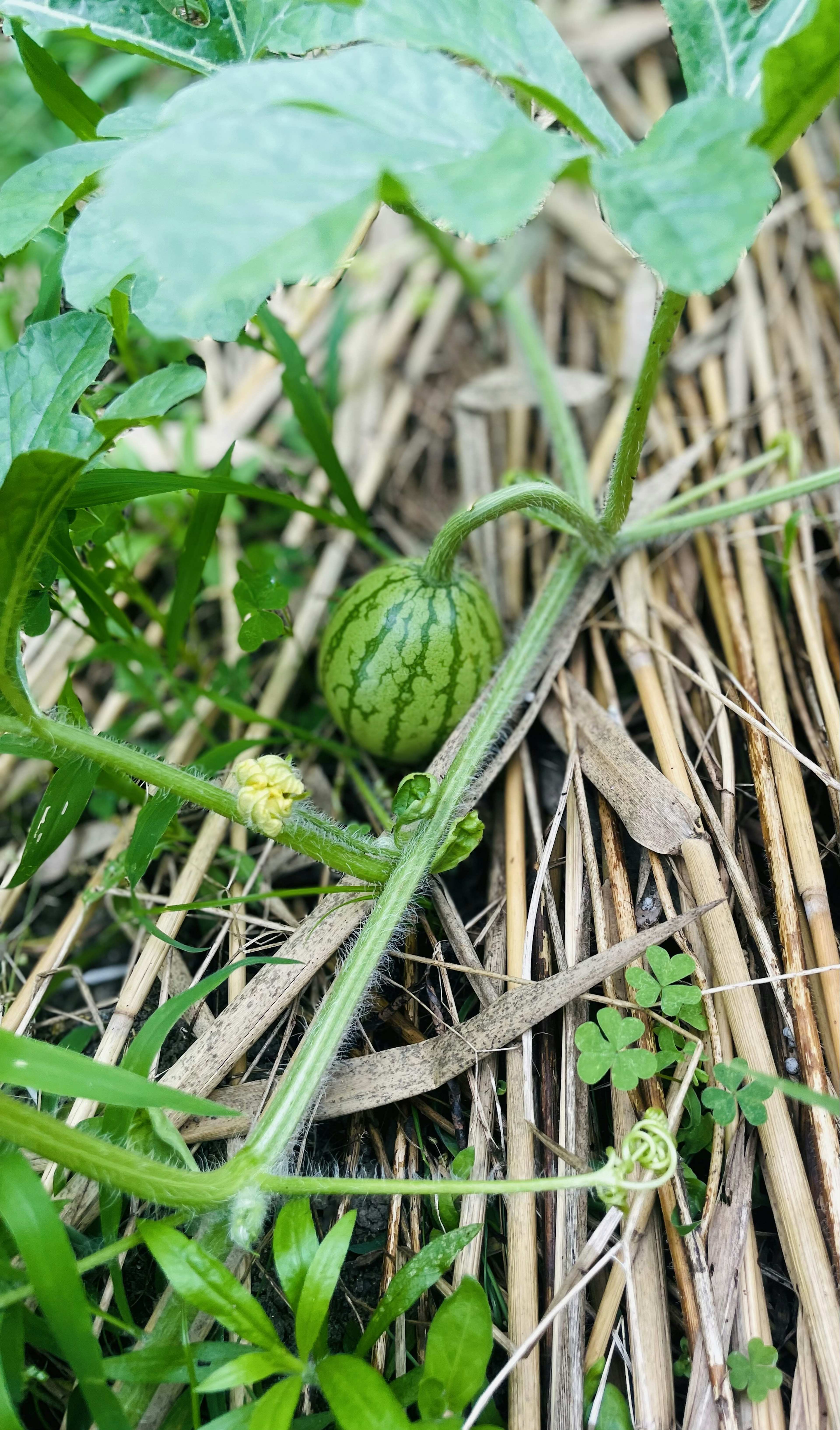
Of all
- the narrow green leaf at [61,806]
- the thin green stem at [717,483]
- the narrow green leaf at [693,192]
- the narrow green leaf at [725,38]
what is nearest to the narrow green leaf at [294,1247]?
the narrow green leaf at [61,806]

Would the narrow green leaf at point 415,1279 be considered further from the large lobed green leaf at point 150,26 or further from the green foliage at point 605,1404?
the large lobed green leaf at point 150,26

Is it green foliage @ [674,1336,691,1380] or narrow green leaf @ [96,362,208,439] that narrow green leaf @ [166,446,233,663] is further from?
green foliage @ [674,1336,691,1380]

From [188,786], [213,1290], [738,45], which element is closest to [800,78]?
[738,45]

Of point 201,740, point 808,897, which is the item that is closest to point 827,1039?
point 808,897

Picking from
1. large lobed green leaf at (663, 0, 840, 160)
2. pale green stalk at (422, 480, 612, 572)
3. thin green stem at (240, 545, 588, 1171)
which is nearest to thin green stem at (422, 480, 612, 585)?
pale green stalk at (422, 480, 612, 572)

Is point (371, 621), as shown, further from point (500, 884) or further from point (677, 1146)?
point (677, 1146)

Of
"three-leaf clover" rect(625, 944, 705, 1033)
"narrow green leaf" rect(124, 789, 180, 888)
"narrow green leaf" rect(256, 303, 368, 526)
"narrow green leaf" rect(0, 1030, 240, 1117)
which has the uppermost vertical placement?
"narrow green leaf" rect(256, 303, 368, 526)
